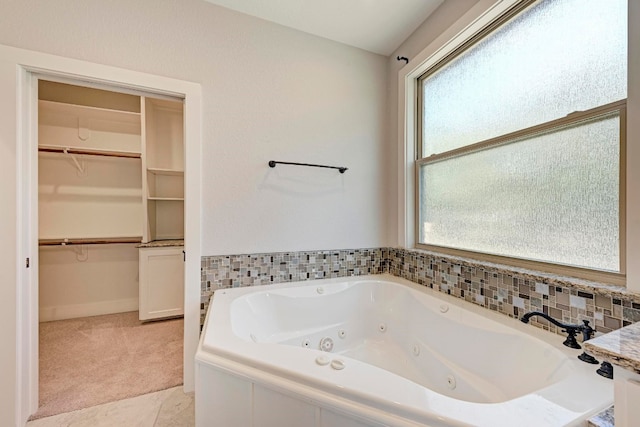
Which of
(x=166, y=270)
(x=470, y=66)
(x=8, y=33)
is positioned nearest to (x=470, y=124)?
(x=470, y=66)

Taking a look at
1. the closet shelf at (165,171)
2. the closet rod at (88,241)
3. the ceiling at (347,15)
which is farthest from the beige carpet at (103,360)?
the ceiling at (347,15)

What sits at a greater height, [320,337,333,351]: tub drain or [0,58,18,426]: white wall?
[0,58,18,426]: white wall

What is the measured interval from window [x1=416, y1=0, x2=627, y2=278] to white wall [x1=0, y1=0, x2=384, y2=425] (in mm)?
597

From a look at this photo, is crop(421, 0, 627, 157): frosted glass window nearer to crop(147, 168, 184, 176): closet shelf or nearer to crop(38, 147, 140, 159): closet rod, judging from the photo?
crop(147, 168, 184, 176): closet shelf

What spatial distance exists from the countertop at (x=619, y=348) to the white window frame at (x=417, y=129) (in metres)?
0.56

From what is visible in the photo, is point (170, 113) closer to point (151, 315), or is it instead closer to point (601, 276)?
point (151, 315)

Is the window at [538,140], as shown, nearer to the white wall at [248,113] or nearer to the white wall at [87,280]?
the white wall at [248,113]

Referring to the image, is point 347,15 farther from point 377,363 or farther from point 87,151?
point 87,151

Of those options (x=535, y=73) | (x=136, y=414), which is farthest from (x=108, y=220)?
(x=535, y=73)

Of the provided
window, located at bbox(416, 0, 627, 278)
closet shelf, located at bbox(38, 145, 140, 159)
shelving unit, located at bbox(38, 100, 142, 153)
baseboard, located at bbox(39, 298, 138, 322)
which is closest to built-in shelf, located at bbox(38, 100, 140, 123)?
shelving unit, located at bbox(38, 100, 142, 153)

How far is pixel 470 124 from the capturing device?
5.49 feet

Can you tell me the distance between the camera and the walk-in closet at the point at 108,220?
246 cm

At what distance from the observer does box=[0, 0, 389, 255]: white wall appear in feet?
4.77

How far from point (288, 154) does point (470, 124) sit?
4.07 feet
